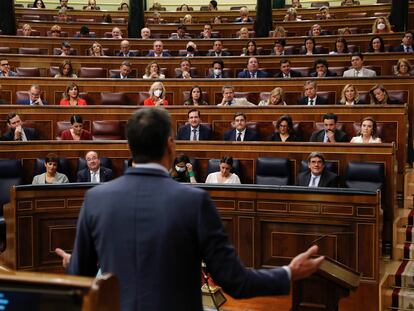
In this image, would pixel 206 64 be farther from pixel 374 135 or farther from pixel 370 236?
pixel 370 236

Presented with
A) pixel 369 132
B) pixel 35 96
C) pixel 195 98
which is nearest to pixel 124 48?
pixel 35 96

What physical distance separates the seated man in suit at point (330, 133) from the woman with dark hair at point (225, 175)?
0.89 meters

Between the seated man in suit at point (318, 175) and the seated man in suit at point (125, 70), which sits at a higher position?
the seated man in suit at point (125, 70)

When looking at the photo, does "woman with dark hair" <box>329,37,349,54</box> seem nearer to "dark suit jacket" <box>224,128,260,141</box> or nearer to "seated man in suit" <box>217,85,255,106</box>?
"seated man in suit" <box>217,85,255,106</box>

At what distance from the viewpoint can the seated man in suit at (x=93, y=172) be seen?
4918mm

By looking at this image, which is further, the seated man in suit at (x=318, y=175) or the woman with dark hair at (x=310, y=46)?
the woman with dark hair at (x=310, y=46)

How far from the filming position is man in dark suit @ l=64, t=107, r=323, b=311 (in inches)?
55.2

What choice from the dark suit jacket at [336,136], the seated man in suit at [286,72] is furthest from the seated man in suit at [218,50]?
the dark suit jacket at [336,136]

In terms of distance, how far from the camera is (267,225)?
4.09 metres

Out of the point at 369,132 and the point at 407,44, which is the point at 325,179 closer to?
the point at 369,132

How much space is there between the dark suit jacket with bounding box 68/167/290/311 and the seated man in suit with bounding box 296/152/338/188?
3134mm

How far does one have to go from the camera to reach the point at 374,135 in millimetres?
4992

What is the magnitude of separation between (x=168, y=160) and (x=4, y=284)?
476 mm

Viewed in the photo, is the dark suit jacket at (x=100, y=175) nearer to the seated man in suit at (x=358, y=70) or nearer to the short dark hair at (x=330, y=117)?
the short dark hair at (x=330, y=117)
